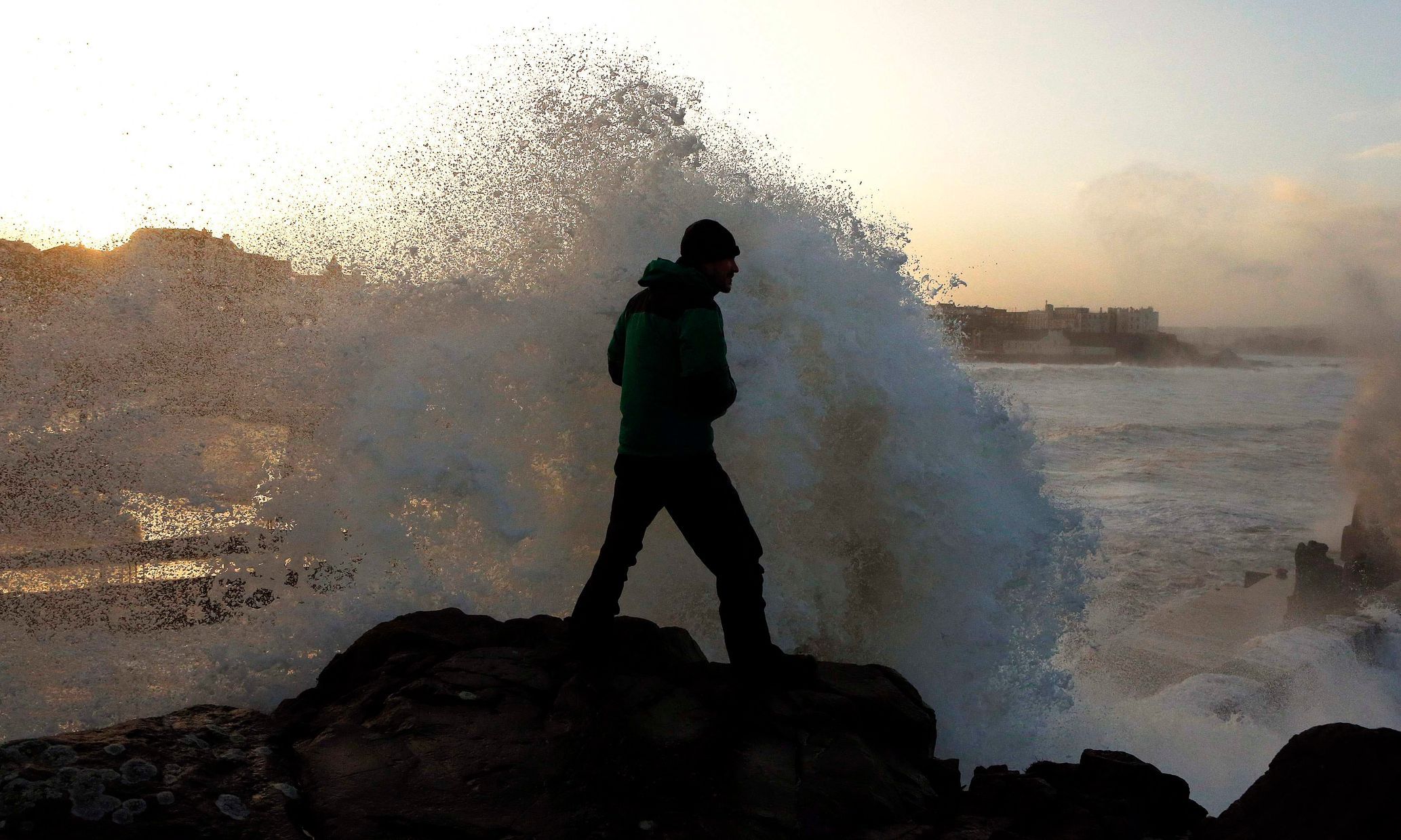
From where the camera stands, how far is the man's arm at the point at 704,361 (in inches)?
127

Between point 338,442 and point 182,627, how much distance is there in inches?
46.5

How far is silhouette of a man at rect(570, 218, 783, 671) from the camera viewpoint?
10.9 feet

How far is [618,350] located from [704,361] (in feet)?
1.99

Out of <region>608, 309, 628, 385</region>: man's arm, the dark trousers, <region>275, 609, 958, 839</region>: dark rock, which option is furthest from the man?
<region>275, 609, 958, 839</region>: dark rock

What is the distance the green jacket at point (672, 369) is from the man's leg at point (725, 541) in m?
0.12

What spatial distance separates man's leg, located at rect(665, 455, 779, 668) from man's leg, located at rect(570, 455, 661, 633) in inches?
3.4

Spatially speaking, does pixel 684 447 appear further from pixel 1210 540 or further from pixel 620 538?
pixel 1210 540

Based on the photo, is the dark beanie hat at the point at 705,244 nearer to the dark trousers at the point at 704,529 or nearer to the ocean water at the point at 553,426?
the dark trousers at the point at 704,529

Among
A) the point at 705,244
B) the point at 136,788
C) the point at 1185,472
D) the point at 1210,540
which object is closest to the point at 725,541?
the point at 705,244

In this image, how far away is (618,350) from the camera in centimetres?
371

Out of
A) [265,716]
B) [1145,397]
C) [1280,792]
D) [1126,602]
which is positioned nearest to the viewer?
[1280,792]

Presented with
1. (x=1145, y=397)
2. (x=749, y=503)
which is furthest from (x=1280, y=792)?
(x=1145, y=397)

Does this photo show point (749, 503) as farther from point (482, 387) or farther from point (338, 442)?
point (338, 442)

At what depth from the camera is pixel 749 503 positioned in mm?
5605
